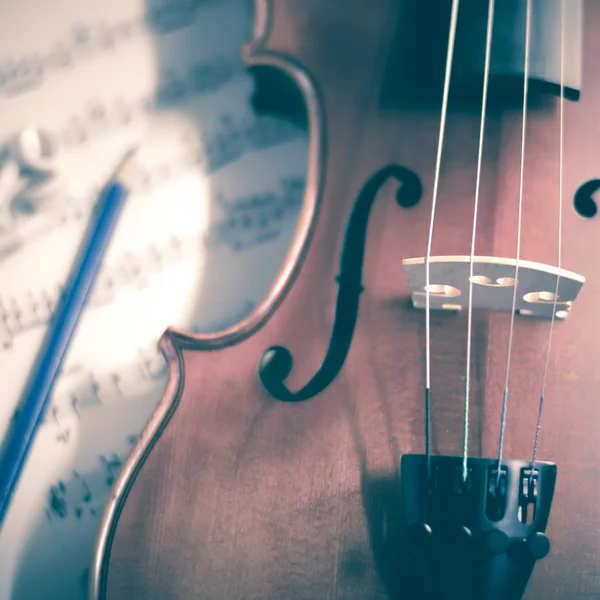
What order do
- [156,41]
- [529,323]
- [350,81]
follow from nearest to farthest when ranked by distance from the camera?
[529,323], [350,81], [156,41]

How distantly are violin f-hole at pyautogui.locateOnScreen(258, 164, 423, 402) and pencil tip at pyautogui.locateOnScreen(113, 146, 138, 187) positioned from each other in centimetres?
32

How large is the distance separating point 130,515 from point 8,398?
0.29 meters

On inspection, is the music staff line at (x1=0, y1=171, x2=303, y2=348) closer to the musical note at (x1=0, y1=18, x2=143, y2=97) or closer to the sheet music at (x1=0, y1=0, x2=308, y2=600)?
the sheet music at (x1=0, y1=0, x2=308, y2=600)

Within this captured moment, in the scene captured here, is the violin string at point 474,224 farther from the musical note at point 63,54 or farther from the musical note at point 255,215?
the musical note at point 63,54

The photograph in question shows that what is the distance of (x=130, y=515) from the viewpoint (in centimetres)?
49

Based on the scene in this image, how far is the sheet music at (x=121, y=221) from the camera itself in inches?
25.5

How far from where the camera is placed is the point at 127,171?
2.42 ft

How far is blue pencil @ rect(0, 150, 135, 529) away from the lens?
24.7 inches

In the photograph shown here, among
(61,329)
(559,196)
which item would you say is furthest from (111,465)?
(559,196)

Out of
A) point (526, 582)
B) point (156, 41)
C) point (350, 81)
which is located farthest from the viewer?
point (156, 41)

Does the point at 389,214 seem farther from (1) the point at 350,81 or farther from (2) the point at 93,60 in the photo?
(2) the point at 93,60

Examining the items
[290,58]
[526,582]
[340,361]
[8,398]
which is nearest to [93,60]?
[290,58]

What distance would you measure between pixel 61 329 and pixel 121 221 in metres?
0.16

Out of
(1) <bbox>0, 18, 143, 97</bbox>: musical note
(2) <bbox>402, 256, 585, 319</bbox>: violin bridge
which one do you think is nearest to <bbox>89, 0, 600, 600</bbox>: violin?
(2) <bbox>402, 256, 585, 319</bbox>: violin bridge
